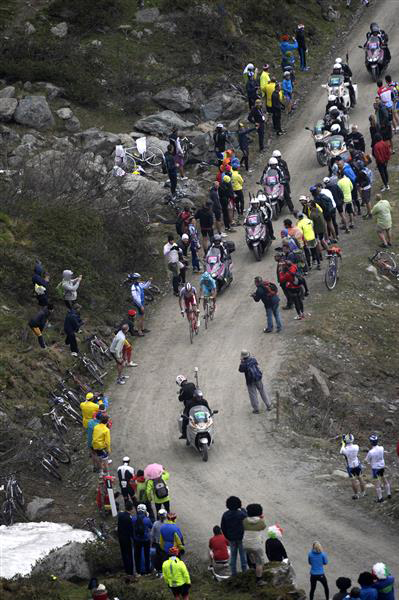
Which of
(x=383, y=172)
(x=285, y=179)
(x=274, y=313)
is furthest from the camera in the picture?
(x=383, y=172)

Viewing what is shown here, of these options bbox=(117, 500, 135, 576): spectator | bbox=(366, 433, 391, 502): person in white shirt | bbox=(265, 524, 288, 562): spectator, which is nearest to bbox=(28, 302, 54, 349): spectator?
bbox=(117, 500, 135, 576): spectator

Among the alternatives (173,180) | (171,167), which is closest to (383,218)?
(171,167)

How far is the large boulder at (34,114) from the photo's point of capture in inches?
1940

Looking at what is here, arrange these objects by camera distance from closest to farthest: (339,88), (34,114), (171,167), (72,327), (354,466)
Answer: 1. (354,466)
2. (72,327)
3. (171,167)
4. (34,114)
5. (339,88)

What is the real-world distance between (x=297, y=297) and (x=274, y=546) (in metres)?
12.7

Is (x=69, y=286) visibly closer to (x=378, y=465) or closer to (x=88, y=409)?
(x=88, y=409)

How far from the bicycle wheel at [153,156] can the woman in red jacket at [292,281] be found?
498 inches

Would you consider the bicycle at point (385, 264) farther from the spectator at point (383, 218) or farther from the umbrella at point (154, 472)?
the umbrella at point (154, 472)

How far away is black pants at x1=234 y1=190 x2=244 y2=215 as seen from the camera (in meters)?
42.9

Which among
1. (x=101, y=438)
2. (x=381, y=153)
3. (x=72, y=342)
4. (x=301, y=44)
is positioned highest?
(x=381, y=153)

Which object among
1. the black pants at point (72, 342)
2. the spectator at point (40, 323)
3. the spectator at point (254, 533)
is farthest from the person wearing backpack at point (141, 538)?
the black pants at point (72, 342)

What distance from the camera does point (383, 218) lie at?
4022 cm

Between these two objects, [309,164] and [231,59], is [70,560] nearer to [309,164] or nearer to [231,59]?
[309,164]

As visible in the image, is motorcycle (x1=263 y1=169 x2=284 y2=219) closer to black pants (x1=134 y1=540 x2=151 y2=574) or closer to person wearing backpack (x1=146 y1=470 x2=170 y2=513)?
person wearing backpack (x1=146 y1=470 x2=170 y2=513)
